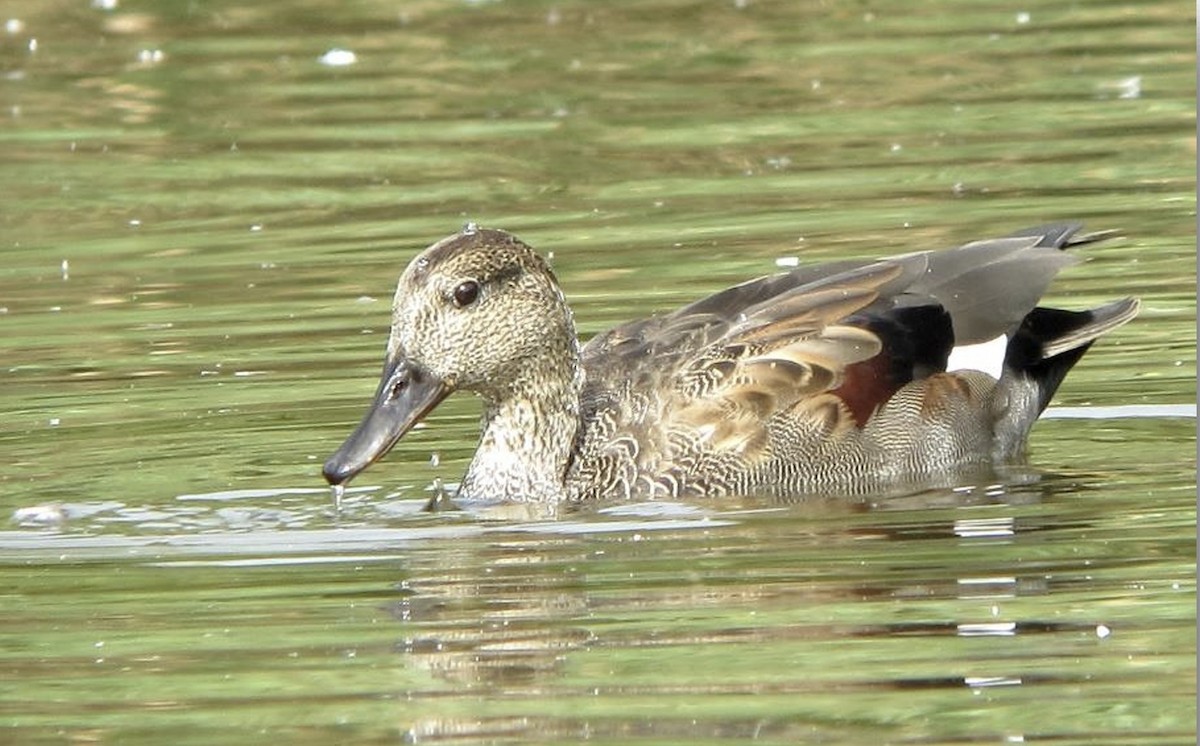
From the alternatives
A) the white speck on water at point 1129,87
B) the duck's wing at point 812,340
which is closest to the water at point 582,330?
the white speck on water at point 1129,87

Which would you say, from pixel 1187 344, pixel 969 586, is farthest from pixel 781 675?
pixel 1187 344

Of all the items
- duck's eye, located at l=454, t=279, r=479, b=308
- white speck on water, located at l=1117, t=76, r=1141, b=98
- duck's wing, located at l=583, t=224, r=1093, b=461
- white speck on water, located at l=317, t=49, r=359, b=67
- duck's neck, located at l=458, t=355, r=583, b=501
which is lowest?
white speck on water, located at l=317, t=49, r=359, b=67

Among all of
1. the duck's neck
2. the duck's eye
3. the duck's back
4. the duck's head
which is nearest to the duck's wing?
the duck's back

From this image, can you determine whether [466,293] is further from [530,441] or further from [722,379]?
[722,379]

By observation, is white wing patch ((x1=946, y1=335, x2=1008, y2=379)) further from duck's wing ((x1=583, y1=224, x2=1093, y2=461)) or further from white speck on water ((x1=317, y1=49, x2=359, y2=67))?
white speck on water ((x1=317, y1=49, x2=359, y2=67))

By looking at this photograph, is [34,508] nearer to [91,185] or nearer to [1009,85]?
[91,185]

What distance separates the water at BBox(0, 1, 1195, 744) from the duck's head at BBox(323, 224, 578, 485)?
294mm

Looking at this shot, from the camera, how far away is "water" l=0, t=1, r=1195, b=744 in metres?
6.97

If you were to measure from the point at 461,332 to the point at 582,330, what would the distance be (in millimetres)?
2325

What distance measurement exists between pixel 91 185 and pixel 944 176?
4.35 metres

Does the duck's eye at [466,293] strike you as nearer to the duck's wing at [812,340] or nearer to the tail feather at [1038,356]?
the duck's wing at [812,340]

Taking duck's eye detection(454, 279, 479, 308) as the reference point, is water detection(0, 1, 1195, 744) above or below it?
below

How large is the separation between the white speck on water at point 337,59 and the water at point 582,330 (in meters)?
0.12

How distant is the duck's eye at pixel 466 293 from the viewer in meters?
9.13
